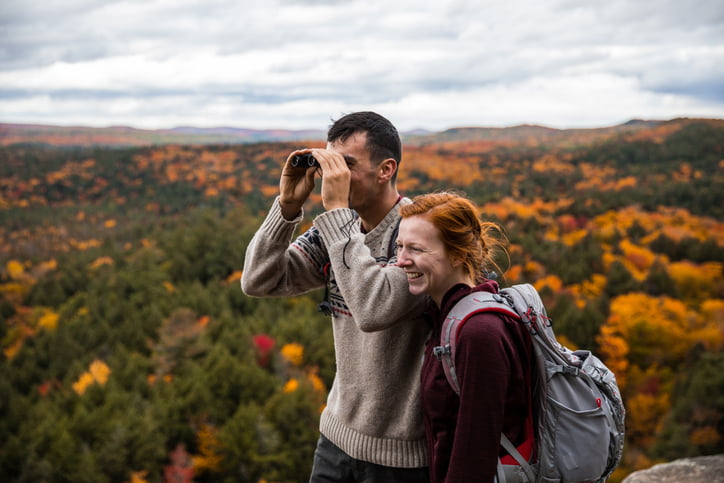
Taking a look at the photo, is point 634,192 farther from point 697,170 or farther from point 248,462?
point 248,462

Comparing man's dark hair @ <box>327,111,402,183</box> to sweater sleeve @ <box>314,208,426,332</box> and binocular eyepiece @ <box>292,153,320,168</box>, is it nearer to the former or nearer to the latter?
binocular eyepiece @ <box>292,153,320,168</box>

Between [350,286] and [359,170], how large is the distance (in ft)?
1.99

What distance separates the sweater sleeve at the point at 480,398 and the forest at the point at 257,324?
70 centimetres

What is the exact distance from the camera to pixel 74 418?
32.7 metres

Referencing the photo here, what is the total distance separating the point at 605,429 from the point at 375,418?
0.95 metres

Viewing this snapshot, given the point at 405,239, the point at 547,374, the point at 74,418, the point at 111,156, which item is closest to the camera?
the point at 547,374

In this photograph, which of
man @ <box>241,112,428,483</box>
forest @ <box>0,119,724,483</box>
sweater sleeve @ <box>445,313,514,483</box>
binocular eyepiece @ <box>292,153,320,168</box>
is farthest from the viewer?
forest @ <box>0,119,724,483</box>

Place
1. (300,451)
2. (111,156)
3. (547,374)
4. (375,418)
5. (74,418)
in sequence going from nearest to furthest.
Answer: (547,374) < (375,418) < (300,451) < (74,418) < (111,156)

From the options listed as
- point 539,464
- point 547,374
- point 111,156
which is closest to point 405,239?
point 547,374

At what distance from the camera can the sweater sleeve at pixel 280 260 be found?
2.72 meters

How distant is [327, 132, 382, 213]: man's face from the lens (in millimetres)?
2596

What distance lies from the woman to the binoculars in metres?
0.51

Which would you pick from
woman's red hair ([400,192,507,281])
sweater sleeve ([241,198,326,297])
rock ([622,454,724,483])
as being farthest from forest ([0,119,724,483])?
rock ([622,454,724,483])

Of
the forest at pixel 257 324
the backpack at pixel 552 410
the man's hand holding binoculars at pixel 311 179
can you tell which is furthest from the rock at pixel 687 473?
the man's hand holding binoculars at pixel 311 179
